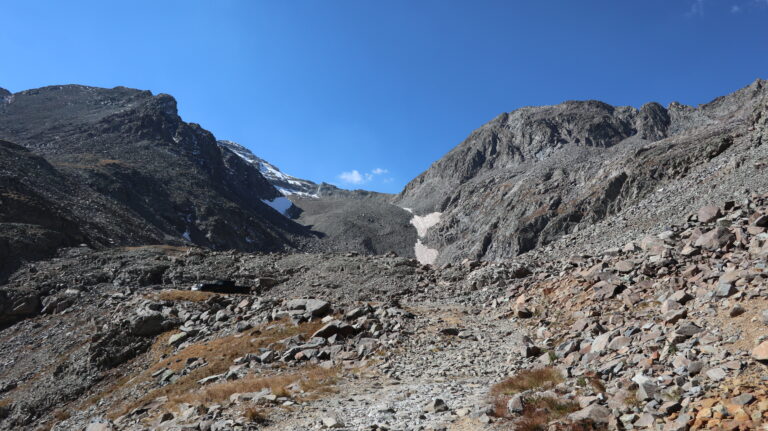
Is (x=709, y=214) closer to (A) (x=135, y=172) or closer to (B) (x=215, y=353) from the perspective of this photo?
(B) (x=215, y=353)

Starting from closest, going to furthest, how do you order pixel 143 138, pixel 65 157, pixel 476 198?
pixel 65 157, pixel 476 198, pixel 143 138

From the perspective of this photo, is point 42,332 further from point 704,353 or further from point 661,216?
point 661,216

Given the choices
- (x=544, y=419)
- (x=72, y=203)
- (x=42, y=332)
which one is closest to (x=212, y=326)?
(x=42, y=332)

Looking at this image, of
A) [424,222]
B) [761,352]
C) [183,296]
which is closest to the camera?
[761,352]

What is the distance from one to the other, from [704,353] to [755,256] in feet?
25.6

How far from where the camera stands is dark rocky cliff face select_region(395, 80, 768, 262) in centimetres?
8281

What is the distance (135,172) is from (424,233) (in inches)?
3714

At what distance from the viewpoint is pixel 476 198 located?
465 ft

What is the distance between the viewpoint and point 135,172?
121 metres

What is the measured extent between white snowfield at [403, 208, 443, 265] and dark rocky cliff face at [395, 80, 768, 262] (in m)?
3.39

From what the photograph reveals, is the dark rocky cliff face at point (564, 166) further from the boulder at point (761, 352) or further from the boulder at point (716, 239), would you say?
the boulder at point (761, 352)

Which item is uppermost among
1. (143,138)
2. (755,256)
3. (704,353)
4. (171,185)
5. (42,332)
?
(143,138)

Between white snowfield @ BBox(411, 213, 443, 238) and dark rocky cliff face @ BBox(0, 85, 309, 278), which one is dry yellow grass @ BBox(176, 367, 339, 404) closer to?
dark rocky cliff face @ BBox(0, 85, 309, 278)

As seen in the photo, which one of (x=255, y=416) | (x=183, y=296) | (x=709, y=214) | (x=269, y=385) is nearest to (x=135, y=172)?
(x=183, y=296)
